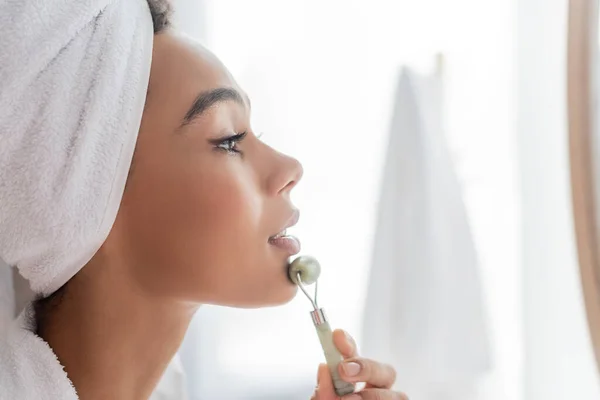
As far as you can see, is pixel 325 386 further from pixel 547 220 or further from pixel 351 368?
pixel 547 220

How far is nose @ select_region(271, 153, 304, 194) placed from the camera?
74 centimetres

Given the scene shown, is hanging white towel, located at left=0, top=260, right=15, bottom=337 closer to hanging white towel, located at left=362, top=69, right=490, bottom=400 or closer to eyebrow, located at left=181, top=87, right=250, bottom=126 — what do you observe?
eyebrow, located at left=181, top=87, right=250, bottom=126

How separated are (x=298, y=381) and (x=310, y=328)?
0.31ft

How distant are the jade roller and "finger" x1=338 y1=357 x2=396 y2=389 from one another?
0.04 feet

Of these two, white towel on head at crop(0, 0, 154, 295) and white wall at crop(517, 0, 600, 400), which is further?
white wall at crop(517, 0, 600, 400)

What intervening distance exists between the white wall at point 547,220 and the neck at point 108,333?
654 millimetres

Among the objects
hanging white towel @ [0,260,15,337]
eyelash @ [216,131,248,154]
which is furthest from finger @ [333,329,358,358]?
hanging white towel @ [0,260,15,337]

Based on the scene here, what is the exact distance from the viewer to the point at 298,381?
1.17m

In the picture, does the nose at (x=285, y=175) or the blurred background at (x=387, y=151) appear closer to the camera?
the nose at (x=285, y=175)

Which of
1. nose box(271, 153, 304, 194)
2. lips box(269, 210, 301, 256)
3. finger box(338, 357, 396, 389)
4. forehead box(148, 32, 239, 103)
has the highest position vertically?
forehead box(148, 32, 239, 103)

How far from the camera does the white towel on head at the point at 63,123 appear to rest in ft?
2.13

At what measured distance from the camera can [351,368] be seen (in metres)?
0.73

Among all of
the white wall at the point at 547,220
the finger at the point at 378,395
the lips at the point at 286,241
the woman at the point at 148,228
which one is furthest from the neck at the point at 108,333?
the white wall at the point at 547,220

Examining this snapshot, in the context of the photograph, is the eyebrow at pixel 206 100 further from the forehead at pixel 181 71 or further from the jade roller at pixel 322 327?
the jade roller at pixel 322 327
